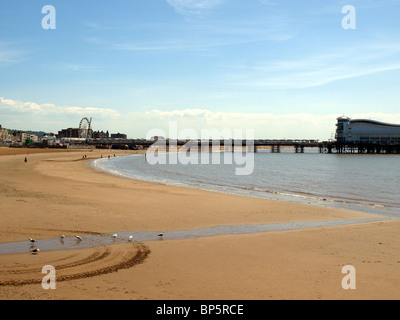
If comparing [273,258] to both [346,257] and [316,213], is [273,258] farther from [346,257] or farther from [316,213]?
[316,213]

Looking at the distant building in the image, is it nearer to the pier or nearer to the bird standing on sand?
the pier

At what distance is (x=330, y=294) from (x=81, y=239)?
8.06 m

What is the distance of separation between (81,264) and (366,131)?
15841 cm

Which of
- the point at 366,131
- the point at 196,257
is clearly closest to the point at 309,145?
the point at 366,131

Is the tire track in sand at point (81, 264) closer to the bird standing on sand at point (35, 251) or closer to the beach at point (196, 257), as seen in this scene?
the beach at point (196, 257)

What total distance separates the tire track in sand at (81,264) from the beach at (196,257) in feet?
0.08

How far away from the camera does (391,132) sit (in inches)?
5866

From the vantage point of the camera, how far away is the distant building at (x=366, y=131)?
149 metres

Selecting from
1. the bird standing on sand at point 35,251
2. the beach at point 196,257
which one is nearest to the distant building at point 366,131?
the beach at point 196,257

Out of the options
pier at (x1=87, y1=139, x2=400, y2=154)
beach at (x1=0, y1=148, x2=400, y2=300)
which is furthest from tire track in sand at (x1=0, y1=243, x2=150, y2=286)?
pier at (x1=87, y1=139, x2=400, y2=154)

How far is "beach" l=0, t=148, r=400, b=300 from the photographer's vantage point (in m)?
8.12

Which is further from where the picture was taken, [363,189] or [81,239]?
[363,189]
